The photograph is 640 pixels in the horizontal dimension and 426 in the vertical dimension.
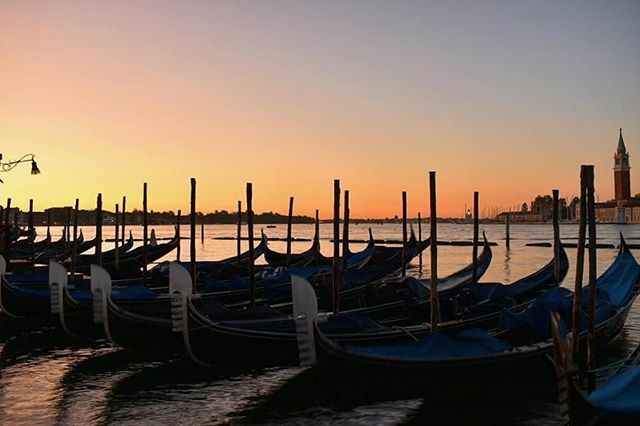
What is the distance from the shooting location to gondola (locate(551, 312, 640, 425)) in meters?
5.17

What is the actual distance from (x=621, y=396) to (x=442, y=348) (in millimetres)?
2333

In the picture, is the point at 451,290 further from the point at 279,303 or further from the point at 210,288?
the point at 210,288

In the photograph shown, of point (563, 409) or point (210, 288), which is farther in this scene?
point (210, 288)

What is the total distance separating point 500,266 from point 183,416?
25832 mm

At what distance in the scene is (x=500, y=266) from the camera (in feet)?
102

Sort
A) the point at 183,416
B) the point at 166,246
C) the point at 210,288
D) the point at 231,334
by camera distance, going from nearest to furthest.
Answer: the point at 183,416 < the point at 231,334 < the point at 210,288 < the point at 166,246

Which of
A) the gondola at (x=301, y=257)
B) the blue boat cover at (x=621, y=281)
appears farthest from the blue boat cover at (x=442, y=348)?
the gondola at (x=301, y=257)

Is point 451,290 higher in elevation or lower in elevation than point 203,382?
higher

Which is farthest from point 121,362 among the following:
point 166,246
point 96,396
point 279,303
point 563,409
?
point 166,246

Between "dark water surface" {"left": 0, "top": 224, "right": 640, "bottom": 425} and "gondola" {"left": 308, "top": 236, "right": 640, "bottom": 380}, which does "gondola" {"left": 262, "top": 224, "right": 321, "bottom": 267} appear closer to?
"dark water surface" {"left": 0, "top": 224, "right": 640, "bottom": 425}

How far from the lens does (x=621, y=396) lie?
5.25 m

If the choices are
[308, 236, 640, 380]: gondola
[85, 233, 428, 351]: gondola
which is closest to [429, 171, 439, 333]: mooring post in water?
[308, 236, 640, 380]: gondola

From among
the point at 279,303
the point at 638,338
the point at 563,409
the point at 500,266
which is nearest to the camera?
the point at 563,409

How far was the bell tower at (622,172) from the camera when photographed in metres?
140
